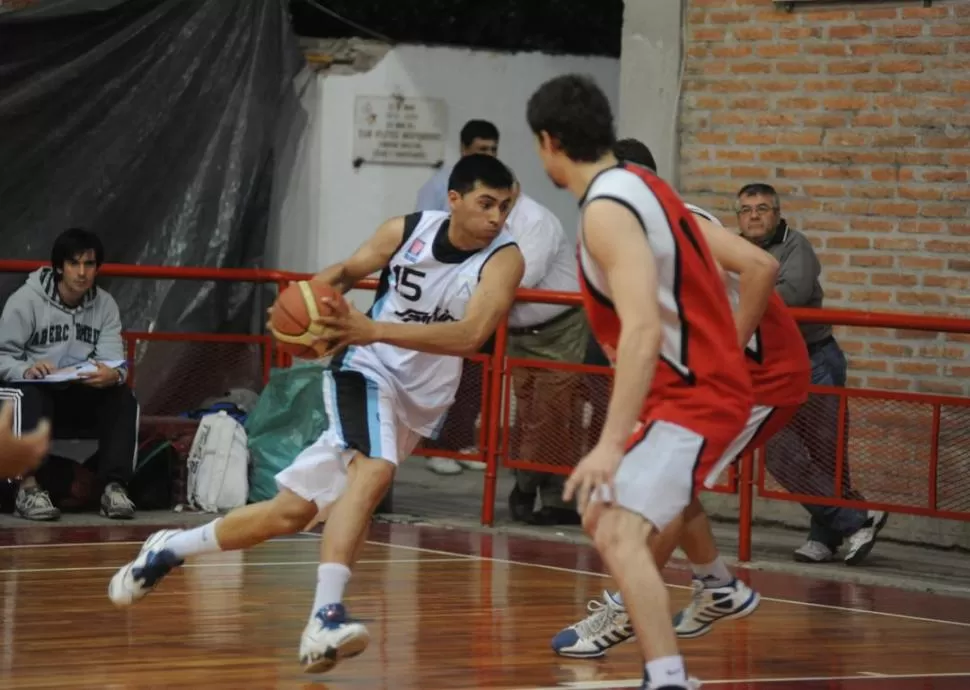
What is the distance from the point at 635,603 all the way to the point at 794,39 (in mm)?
6515

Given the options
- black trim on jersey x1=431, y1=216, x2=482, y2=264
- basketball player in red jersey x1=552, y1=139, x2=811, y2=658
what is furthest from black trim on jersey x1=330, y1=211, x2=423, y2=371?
basketball player in red jersey x1=552, y1=139, x2=811, y2=658

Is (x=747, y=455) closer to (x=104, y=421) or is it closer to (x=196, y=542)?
(x=196, y=542)

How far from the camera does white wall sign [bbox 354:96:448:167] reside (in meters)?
13.5

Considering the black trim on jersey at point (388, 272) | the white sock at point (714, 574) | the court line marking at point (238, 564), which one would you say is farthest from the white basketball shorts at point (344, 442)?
the court line marking at point (238, 564)

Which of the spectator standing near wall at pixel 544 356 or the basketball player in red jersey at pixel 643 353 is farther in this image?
the spectator standing near wall at pixel 544 356

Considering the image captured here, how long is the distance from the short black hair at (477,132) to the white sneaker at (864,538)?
3140mm

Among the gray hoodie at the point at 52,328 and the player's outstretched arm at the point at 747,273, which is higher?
the player's outstretched arm at the point at 747,273

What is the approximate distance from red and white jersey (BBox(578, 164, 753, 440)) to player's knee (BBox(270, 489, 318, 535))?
6.01 ft

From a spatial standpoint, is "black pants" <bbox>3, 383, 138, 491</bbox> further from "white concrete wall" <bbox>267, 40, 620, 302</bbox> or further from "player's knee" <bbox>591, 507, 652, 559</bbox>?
"player's knee" <bbox>591, 507, 652, 559</bbox>

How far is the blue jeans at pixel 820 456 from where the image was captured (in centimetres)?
997

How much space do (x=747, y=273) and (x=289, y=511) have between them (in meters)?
1.82

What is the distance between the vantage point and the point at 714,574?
295 inches

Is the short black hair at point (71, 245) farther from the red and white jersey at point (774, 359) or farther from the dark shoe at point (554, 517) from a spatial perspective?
the red and white jersey at point (774, 359)

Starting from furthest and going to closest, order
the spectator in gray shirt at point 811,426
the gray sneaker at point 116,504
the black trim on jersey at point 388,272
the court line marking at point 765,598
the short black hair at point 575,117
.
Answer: the gray sneaker at point 116,504 < the spectator in gray shirt at point 811,426 < the court line marking at point 765,598 < the black trim on jersey at point 388,272 < the short black hair at point 575,117
